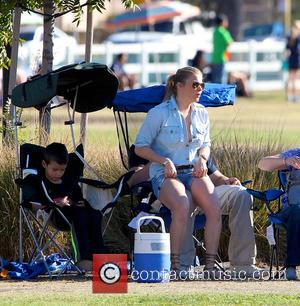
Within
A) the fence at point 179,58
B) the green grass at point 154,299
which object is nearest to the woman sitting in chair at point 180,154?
the green grass at point 154,299

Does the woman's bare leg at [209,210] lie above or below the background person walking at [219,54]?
below

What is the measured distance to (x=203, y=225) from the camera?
32.6ft

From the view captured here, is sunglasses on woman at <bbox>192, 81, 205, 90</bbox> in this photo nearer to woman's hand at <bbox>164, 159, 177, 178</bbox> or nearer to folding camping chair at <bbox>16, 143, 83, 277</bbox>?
woman's hand at <bbox>164, 159, 177, 178</bbox>

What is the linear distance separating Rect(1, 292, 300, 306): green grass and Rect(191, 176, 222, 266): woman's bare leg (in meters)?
1.18

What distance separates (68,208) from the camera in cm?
966

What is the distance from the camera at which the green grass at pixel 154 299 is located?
26.4ft

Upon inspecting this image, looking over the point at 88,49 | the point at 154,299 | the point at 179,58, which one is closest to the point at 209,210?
the point at 154,299

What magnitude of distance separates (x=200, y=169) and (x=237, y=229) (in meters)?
0.60

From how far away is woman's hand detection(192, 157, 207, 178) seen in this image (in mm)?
9672

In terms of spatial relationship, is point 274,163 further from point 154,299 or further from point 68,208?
point 154,299

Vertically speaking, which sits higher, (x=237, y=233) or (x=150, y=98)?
(x=150, y=98)

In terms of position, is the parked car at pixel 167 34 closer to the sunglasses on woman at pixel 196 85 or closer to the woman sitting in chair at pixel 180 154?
the woman sitting in chair at pixel 180 154

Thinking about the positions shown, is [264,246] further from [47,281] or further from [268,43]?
[268,43]

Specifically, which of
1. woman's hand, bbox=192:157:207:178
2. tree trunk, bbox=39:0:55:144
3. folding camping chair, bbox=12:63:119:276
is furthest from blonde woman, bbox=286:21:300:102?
woman's hand, bbox=192:157:207:178
